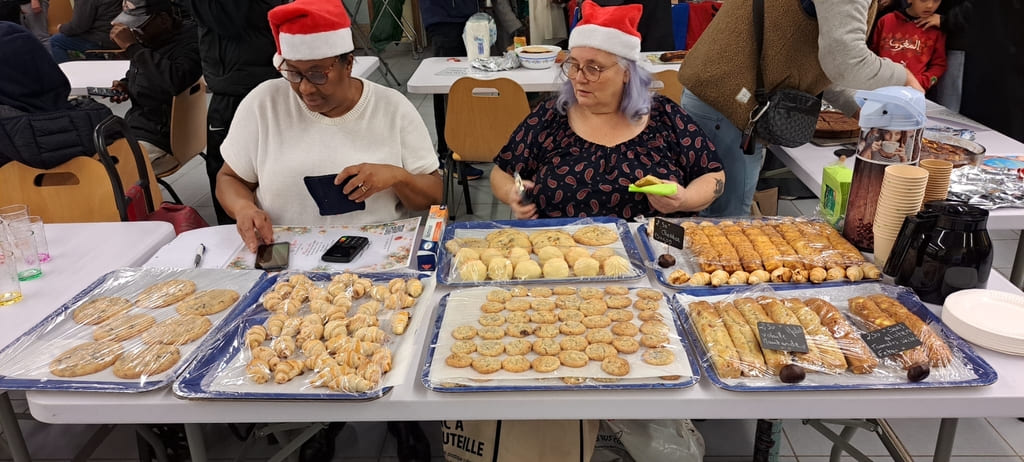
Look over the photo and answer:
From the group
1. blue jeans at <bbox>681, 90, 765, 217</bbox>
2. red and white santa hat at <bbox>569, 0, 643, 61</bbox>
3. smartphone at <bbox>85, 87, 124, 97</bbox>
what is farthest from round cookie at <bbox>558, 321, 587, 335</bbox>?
smartphone at <bbox>85, 87, 124, 97</bbox>

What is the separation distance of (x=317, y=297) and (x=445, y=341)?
0.36 metres

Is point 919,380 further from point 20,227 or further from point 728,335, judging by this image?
point 20,227

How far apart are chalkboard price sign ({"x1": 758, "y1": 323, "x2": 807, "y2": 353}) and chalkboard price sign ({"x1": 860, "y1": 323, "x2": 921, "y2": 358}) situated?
0.14 m

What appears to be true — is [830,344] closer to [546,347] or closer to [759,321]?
[759,321]

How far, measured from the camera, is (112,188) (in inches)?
97.0

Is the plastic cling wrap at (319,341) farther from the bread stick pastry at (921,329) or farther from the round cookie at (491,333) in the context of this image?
the bread stick pastry at (921,329)

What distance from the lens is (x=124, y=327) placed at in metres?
1.52

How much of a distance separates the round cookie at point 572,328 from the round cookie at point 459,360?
220 mm

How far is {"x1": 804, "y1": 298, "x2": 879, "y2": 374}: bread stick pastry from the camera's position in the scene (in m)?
1.32

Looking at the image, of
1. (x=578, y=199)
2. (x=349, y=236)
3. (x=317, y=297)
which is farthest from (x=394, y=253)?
(x=578, y=199)

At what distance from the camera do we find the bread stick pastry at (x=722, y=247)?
1707 millimetres

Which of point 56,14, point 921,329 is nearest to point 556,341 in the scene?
point 921,329

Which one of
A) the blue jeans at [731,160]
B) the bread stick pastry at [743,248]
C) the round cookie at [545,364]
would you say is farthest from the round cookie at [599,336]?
the blue jeans at [731,160]

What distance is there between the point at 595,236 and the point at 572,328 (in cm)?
48
